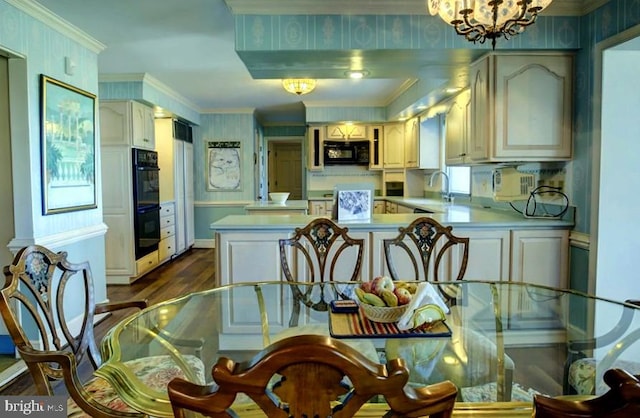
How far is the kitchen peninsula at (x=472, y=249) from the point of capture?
2883 millimetres

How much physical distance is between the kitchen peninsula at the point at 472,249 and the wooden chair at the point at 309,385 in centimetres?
228

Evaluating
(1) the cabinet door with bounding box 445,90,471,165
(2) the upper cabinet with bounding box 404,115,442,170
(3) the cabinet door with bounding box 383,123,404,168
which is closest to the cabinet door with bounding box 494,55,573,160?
(1) the cabinet door with bounding box 445,90,471,165

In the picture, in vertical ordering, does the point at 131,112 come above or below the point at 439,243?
above

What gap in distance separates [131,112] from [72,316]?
2.53 meters

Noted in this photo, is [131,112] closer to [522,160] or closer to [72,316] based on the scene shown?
[72,316]

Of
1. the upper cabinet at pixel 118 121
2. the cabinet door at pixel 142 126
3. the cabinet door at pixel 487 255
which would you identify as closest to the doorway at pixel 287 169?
the cabinet door at pixel 142 126

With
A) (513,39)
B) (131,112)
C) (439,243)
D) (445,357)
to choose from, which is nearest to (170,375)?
(445,357)

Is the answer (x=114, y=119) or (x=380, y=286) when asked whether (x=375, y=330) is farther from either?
(x=114, y=119)

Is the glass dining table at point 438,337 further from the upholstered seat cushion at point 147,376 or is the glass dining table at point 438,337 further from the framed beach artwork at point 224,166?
the framed beach artwork at point 224,166

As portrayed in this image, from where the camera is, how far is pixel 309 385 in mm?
577

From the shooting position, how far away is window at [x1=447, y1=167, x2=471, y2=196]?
493cm

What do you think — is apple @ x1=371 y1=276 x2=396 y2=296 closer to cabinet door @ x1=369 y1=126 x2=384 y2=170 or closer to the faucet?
the faucet

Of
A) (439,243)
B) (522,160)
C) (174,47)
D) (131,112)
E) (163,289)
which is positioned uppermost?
(174,47)

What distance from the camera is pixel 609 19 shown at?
8.46ft
